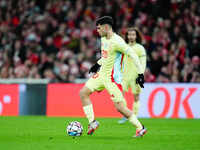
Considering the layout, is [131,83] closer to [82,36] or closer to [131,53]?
[131,53]

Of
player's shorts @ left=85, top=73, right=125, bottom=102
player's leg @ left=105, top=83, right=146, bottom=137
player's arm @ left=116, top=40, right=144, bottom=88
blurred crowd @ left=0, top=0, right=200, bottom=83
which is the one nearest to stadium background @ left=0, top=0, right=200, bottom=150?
blurred crowd @ left=0, top=0, right=200, bottom=83

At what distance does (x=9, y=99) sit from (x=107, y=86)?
A: 871 centimetres

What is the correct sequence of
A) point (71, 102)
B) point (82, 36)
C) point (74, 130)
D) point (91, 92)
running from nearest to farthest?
point (74, 130), point (91, 92), point (71, 102), point (82, 36)

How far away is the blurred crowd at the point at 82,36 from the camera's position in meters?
17.7

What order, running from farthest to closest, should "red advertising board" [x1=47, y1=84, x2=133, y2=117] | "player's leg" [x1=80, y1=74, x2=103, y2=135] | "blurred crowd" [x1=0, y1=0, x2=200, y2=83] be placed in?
"blurred crowd" [x1=0, y1=0, x2=200, y2=83], "red advertising board" [x1=47, y1=84, x2=133, y2=117], "player's leg" [x1=80, y1=74, x2=103, y2=135]

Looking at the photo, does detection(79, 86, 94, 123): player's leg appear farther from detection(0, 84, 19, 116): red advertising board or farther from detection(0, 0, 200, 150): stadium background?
detection(0, 84, 19, 116): red advertising board

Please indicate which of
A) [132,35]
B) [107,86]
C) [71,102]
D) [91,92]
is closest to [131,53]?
[107,86]

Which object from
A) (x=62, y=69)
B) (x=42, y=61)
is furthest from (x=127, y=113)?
(x=42, y=61)

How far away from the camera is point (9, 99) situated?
17.0 m

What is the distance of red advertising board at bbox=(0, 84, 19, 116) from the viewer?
1688 cm

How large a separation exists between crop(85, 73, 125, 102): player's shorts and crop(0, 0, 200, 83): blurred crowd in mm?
8011

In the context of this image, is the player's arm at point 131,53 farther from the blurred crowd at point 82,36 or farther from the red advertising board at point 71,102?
the blurred crowd at point 82,36

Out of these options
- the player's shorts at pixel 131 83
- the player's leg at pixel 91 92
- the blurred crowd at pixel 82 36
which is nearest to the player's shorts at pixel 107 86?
the player's leg at pixel 91 92

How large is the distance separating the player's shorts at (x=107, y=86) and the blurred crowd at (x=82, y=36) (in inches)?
315
